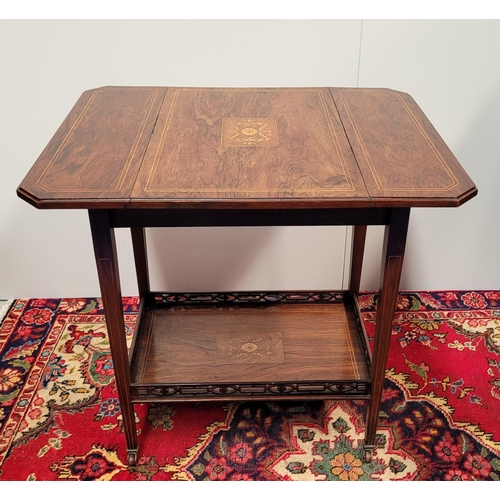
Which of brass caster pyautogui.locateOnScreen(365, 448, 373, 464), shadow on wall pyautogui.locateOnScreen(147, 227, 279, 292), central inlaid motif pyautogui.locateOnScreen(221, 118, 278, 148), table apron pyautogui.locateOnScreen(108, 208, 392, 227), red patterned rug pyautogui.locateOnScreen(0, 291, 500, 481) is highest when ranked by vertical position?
central inlaid motif pyautogui.locateOnScreen(221, 118, 278, 148)

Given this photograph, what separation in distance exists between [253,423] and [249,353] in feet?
0.80

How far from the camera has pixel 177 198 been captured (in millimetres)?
1300

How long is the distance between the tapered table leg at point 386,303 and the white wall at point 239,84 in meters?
0.84

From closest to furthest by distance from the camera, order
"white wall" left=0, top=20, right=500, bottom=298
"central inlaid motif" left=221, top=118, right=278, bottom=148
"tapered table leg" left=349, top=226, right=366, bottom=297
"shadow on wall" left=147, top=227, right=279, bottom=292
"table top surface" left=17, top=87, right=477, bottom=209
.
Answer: "table top surface" left=17, top=87, right=477, bottom=209, "central inlaid motif" left=221, top=118, right=278, bottom=148, "white wall" left=0, top=20, right=500, bottom=298, "tapered table leg" left=349, top=226, right=366, bottom=297, "shadow on wall" left=147, top=227, right=279, bottom=292

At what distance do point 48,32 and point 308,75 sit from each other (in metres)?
0.93

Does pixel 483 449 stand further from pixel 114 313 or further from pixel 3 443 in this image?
pixel 3 443

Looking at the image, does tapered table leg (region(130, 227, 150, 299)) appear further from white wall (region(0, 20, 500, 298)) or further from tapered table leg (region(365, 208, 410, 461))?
tapered table leg (region(365, 208, 410, 461))

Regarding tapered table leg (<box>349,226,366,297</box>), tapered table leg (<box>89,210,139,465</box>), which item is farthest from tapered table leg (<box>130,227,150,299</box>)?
tapered table leg (<box>349,226,366,297</box>)

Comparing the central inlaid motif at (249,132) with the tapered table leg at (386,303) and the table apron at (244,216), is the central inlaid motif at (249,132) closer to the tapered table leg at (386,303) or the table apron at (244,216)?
the table apron at (244,216)

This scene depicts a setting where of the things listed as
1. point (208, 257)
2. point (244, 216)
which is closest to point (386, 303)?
point (244, 216)

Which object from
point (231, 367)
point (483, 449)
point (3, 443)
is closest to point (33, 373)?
point (3, 443)

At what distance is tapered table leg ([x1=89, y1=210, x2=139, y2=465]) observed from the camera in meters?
1.38

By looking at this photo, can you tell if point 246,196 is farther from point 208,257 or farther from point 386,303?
point 208,257

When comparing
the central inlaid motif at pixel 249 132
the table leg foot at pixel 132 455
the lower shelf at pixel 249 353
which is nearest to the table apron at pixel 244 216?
the central inlaid motif at pixel 249 132
